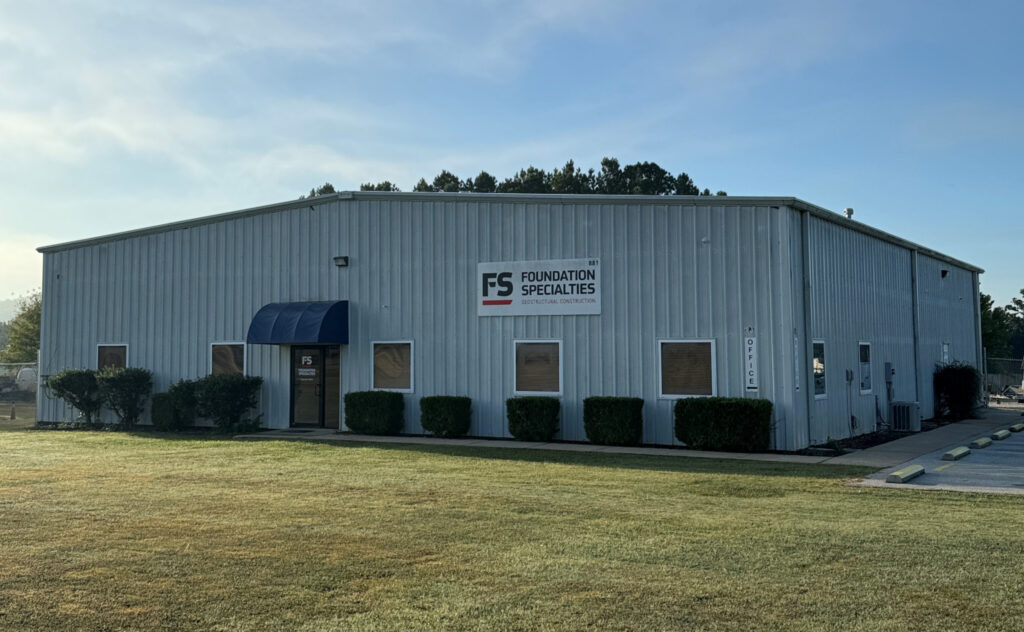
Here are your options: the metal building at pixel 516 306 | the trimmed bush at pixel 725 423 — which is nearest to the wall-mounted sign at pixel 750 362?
the metal building at pixel 516 306

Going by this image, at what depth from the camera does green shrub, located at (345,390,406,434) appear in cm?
1898

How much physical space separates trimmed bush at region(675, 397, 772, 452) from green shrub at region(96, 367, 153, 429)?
13.6 metres

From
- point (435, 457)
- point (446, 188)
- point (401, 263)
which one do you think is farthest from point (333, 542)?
point (446, 188)

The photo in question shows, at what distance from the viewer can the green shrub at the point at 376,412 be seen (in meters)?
19.0

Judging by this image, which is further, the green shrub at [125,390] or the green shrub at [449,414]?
the green shrub at [125,390]

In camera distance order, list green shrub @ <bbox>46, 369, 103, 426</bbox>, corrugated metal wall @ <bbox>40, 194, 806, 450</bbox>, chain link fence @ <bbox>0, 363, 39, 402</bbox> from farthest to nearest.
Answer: chain link fence @ <bbox>0, 363, 39, 402</bbox> → green shrub @ <bbox>46, 369, 103, 426</bbox> → corrugated metal wall @ <bbox>40, 194, 806, 450</bbox>

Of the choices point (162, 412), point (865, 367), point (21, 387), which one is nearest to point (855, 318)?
point (865, 367)

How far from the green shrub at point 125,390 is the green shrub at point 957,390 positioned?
2067cm

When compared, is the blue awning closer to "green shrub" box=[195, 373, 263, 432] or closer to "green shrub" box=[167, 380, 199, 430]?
"green shrub" box=[195, 373, 263, 432]

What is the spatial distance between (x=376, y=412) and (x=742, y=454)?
7.80 metres

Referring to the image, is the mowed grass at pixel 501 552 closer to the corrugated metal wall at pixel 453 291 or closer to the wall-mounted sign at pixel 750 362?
the wall-mounted sign at pixel 750 362

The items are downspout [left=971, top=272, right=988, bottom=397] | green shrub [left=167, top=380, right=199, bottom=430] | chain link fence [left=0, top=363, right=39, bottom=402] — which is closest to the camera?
green shrub [left=167, top=380, right=199, bottom=430]

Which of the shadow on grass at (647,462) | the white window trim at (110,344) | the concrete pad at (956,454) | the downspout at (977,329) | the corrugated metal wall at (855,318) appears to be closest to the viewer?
the shadow on grass at (647,462)

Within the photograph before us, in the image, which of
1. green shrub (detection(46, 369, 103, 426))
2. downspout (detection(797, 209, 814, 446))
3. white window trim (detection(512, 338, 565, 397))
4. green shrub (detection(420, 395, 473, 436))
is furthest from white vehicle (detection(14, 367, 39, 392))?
downspout (detection(797, 209, 814, 446))
